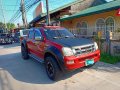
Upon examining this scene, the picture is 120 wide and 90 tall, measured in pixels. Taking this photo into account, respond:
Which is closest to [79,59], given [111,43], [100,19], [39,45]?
[39,45]

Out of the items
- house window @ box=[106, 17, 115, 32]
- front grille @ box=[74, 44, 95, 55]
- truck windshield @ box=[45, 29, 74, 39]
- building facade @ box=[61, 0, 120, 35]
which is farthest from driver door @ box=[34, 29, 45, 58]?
house window @ box=[106, 17, 115, 32]

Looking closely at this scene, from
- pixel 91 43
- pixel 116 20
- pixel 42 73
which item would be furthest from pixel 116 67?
pixel 116 20

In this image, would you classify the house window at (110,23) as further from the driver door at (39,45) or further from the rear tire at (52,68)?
the rear tire at (52,68)

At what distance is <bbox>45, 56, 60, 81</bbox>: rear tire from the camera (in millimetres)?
5344

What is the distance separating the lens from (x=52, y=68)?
221 inches

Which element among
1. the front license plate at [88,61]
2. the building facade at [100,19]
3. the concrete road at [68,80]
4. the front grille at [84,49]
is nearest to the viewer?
the concrete road at [68,80]

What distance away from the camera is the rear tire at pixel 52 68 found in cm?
534

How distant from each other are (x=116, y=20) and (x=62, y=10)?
6926 mm

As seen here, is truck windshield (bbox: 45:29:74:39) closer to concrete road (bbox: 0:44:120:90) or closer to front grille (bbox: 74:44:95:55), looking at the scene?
front grille (bbox: 74:44:95:55)

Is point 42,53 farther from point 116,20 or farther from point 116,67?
point 116,20

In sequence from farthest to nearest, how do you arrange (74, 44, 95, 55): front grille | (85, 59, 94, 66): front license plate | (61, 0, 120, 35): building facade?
(61, 0, 120, 35): building facade → (85, 59, 94, 66): front license plate → (74, 44, 95, 55): front grille

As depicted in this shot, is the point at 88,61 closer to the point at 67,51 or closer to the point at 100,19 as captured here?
the point at 67,51

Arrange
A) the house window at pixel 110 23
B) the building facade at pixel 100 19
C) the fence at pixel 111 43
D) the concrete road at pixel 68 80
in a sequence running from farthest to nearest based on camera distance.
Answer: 1. the house window at pixel 110 23
2. the building facade at pixel 100 19
3. the fence at pixel 111 43
4. the concrete road at pixel 68 80

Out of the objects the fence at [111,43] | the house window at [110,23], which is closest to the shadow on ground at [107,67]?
→ the fence at [111,43]
